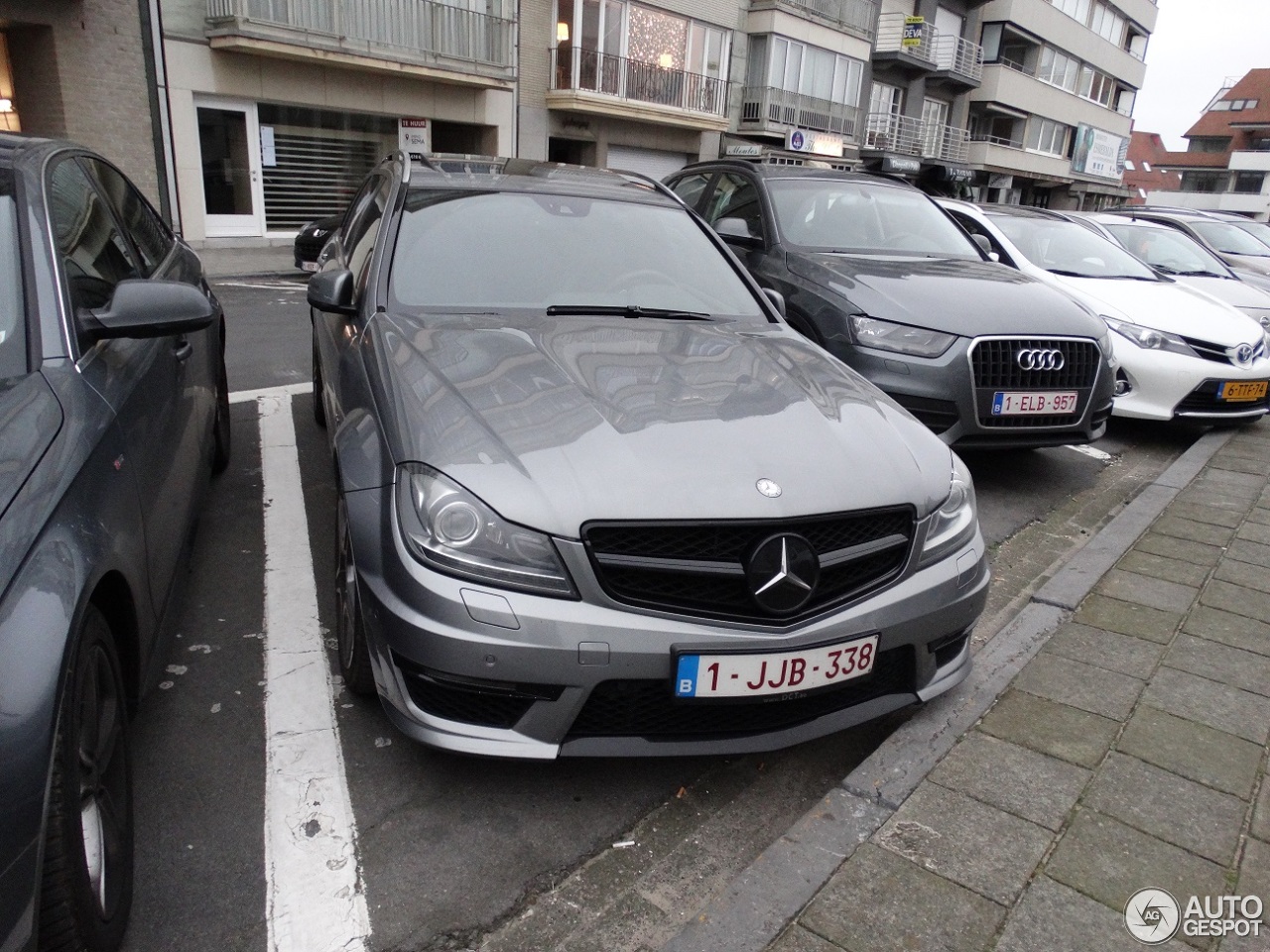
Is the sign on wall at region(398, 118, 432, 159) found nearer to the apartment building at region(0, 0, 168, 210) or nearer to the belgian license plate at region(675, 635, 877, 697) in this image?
the apartment building at region(0, 0, 168, 210)

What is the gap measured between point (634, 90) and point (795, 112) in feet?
24.4

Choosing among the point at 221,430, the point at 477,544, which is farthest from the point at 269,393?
the point at 477,544

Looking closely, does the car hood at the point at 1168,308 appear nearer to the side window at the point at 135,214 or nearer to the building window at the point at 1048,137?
the side window at the point at 135,214

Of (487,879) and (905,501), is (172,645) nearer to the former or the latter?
(487,879)

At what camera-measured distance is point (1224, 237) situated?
13039 mm

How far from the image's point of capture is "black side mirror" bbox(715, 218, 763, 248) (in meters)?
5.58

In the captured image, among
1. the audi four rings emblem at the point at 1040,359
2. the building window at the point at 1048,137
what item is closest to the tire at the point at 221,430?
the audi four rings emblem at the point at 1040,359

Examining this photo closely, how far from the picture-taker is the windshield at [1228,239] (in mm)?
12773

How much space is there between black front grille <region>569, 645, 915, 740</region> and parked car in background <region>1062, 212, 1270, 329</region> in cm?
740

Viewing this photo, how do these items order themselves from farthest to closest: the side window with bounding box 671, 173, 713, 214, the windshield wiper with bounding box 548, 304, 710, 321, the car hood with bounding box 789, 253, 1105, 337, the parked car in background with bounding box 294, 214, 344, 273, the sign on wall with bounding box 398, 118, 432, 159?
the sign on wall with bounding box 398, 118, 432, 159 < the parked car in background with bounding box 294, 214, 344, 273 < the side window with bounding box 671, 173, 713, 214 < the car hood with bounding box 789, 253, 1105, 337 < the windshield wiper with bounding box 548, 304, 710, 321

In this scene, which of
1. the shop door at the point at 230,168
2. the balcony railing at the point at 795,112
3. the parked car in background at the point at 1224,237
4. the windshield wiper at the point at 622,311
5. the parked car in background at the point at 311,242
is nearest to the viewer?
the windshield wiper at the point at 622,311

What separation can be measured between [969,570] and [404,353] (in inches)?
69.2

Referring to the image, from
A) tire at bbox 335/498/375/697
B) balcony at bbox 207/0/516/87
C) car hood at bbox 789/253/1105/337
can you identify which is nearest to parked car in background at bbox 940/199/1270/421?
car hood at bbox 789/253/1105/337

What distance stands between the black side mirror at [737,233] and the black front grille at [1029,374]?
5.44ft
